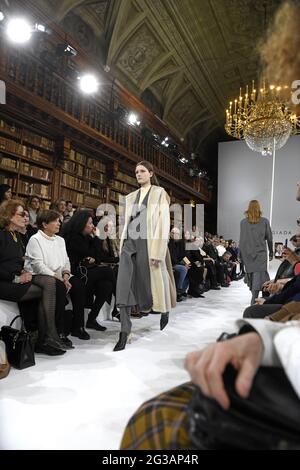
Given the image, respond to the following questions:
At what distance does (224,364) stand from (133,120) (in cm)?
658

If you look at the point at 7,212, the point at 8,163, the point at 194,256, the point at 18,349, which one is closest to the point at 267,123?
the point at 194,256

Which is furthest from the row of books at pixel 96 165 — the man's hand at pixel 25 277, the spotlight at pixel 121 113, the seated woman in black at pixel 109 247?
the man's hand at pixel 25 277

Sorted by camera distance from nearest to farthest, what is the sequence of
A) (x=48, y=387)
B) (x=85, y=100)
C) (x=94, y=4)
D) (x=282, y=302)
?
(x=48, y=387) < (x=282, y=302) < (x=94, y=4) < (x=85, y=100)

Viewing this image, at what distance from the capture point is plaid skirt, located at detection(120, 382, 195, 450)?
0.40m

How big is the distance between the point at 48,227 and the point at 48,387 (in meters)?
1.21

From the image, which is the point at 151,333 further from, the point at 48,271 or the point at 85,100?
the point at 85,100

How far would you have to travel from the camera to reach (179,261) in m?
4.26

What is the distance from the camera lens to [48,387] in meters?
1.45

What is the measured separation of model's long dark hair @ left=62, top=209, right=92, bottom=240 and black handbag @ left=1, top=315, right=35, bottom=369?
1.14 meters

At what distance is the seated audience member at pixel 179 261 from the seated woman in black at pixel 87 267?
1.43 meters

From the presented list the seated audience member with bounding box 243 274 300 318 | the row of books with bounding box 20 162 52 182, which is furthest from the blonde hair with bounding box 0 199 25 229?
the row of books with bounding box 20 162 52 182

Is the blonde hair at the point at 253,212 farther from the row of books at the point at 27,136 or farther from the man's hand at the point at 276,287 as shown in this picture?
the row of books at the point at 27,136

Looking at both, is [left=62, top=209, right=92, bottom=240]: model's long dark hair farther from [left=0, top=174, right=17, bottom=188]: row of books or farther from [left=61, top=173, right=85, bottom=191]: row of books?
[left=61, top=173, right=85, bottom=191]: row of books

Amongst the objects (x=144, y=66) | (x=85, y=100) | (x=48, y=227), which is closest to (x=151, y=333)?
(x=48, y=227)
